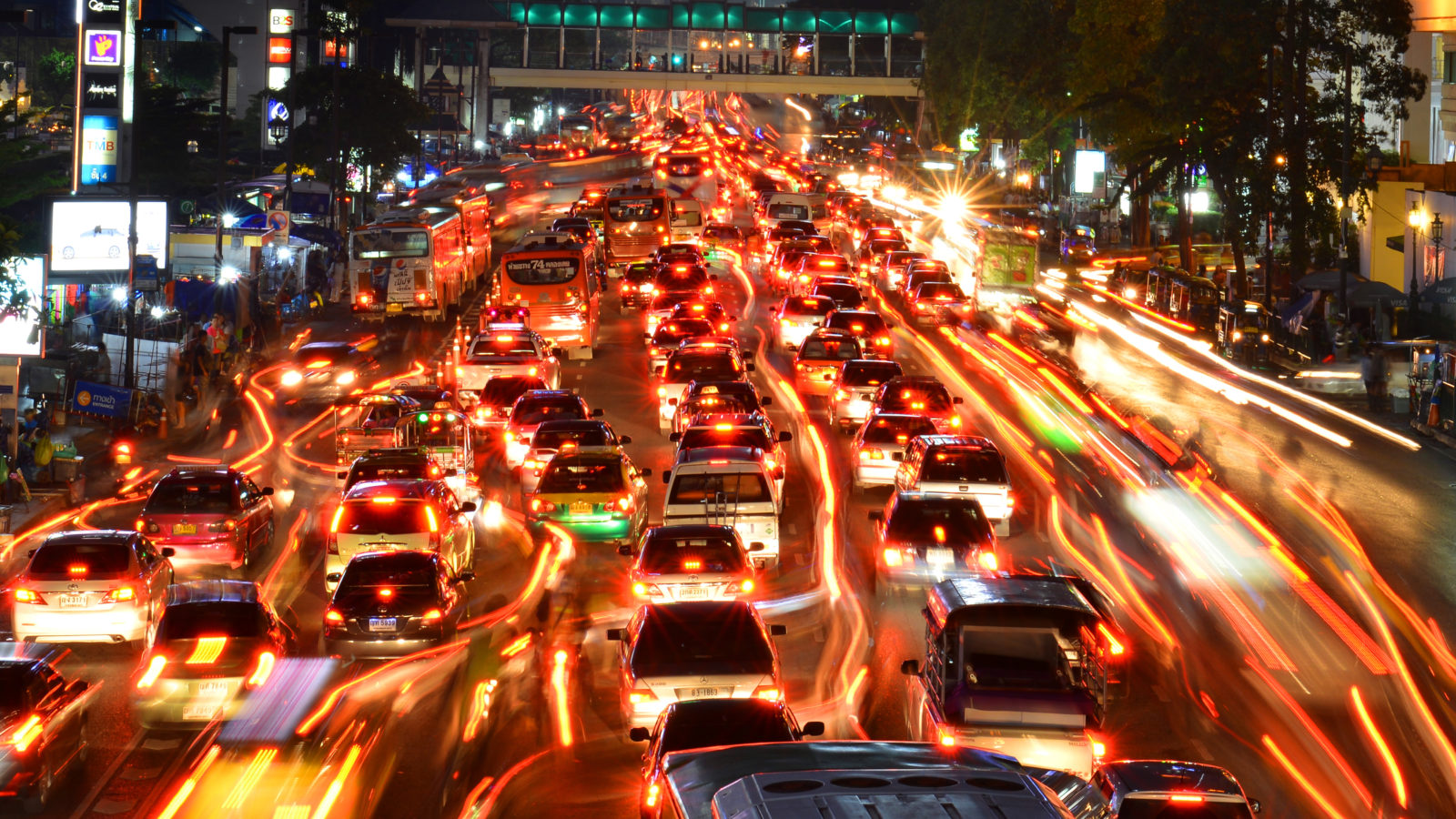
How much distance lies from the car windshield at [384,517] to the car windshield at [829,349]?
15.9 metres

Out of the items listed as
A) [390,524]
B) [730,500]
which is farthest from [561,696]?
[390,524]

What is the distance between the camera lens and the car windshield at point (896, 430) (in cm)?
2667

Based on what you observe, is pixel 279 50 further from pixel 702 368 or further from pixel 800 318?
pixel 702 368

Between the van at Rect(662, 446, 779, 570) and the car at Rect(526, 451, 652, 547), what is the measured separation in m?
1.61

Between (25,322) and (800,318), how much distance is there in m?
20.4

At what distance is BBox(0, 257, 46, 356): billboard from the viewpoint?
28.2 m

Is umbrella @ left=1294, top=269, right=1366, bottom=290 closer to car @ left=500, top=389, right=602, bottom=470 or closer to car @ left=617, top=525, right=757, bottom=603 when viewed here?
car @ left=500, top=389, right=602, bottom=470

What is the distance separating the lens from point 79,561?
18.9 meters

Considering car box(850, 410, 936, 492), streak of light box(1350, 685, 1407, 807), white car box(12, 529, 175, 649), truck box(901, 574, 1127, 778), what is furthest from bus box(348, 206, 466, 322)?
truck box(901, 574, 1127, 778)

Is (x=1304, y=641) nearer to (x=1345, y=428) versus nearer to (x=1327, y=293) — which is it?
(x=1345, y=428)

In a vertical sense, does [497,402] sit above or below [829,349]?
below

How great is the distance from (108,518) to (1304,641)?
1875 centimetres

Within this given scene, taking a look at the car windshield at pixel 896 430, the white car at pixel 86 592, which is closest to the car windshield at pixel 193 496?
the white car at pixel 86 592

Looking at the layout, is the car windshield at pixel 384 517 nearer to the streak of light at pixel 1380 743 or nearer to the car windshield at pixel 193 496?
the car windshield at pixel 193 496
